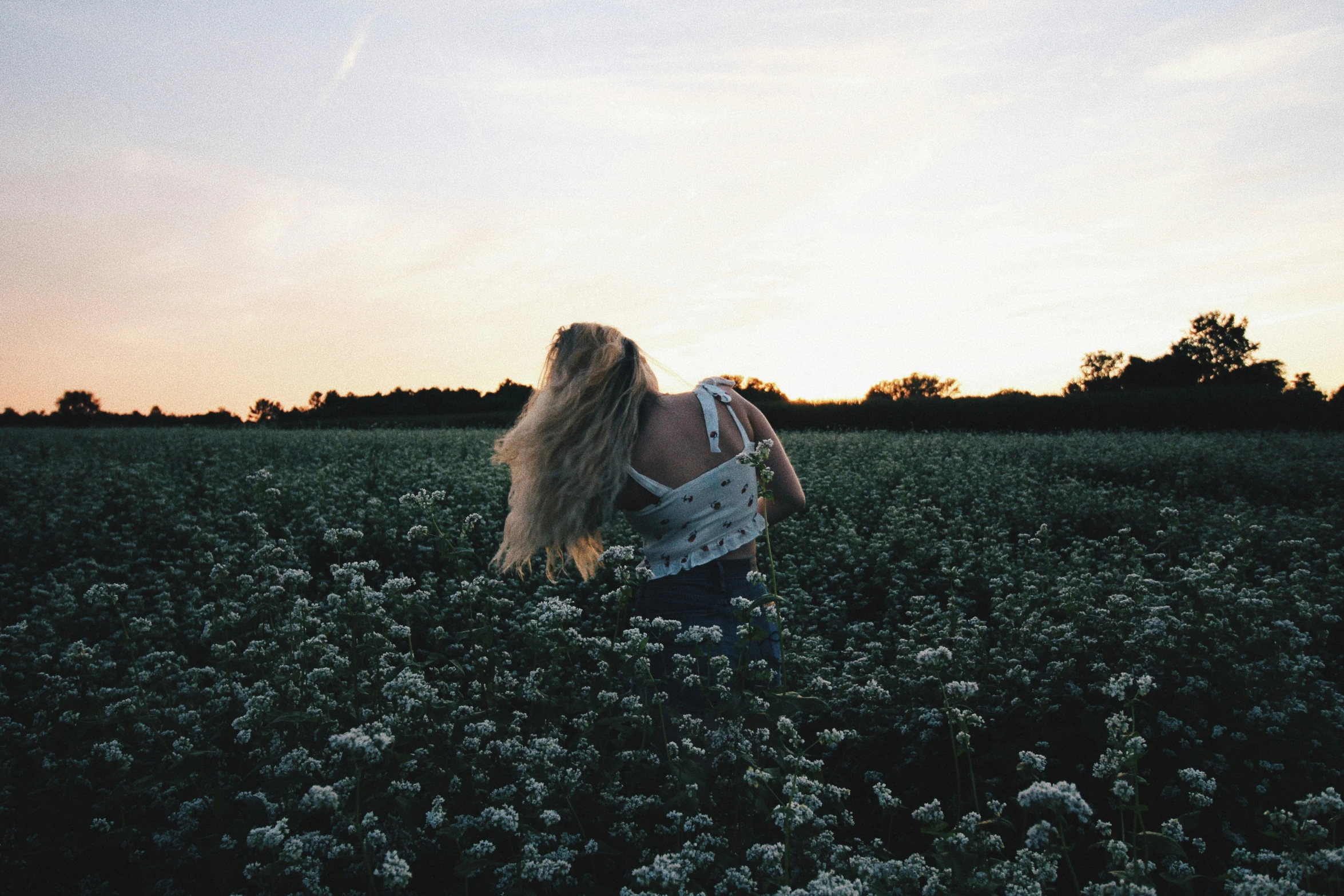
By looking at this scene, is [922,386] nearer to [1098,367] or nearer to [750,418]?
[1098,367]

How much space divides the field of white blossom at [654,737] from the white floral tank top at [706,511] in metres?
0.41

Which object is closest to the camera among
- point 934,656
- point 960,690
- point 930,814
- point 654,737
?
point 930,814

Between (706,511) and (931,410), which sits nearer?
(706,511)

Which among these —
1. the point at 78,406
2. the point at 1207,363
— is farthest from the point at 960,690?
the point at 1207,363

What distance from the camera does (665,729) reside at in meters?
2.99

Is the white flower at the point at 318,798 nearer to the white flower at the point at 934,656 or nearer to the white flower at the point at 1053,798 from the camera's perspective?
the white flower at the point at 1053,798

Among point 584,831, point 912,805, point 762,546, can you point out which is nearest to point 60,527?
point 762,546

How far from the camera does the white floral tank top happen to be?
11.9ft

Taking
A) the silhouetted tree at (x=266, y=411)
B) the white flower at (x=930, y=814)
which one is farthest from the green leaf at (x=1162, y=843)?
the silhouetted tree at (x=266, y=411)

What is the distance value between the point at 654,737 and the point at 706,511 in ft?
3.62

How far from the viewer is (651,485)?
3.60 metres

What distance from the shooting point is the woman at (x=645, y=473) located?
3516 millimetres

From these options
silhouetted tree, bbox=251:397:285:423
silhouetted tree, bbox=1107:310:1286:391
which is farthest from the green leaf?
silhouetted tree, bbox=1107:310:1286:391

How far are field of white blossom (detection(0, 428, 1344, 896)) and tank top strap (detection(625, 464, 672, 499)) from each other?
0.46 metres
